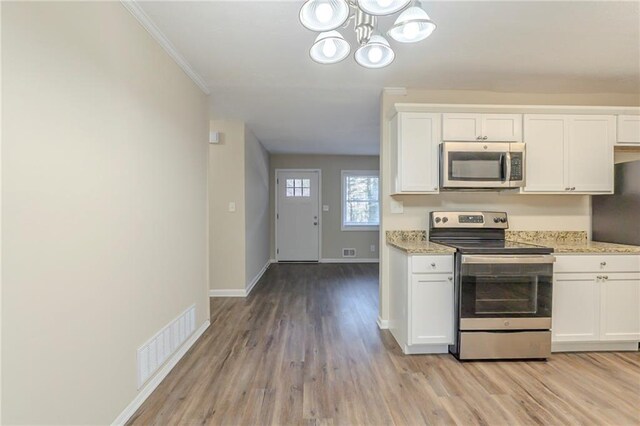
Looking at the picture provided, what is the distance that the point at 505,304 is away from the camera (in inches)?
89.5

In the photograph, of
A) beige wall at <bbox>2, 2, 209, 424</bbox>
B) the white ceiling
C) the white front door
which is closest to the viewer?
beige wall at <bbox>2, 2, 209, 424</bbox>

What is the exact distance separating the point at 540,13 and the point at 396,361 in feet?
8.24

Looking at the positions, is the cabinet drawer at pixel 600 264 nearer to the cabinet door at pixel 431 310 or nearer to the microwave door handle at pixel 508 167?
the microwave door handle at pixel 508 167

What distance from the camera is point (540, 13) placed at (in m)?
1.77

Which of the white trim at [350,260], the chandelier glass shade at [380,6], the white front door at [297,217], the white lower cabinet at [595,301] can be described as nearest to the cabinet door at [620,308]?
the white lower cabinet at [595,301]

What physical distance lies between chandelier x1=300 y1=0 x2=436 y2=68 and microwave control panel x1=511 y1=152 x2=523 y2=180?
5.08 ft

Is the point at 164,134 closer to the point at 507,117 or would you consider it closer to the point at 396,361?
the point at 396,361

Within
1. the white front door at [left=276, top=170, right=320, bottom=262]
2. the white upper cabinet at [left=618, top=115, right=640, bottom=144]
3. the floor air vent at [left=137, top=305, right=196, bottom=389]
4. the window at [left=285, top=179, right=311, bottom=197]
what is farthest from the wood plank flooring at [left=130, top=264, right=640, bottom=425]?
the window at [left=285, top=179, right=311, bottom=197]

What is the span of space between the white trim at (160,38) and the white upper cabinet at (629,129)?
3764 mm

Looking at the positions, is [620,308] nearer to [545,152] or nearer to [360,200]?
[545,152]

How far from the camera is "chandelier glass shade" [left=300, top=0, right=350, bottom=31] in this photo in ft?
4.55

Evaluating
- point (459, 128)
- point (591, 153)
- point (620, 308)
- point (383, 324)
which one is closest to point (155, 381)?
point (383, 324)

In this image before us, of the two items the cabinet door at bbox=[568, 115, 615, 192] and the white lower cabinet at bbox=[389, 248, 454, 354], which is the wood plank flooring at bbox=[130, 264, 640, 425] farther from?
the cabinet door at bbox=[568, 115, 615, 192]

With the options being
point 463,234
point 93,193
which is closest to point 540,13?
point 463,234
